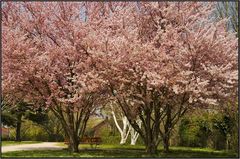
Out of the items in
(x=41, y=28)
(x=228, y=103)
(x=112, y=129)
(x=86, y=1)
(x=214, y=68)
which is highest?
(x=86, y=1)

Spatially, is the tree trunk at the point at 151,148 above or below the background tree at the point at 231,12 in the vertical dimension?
below

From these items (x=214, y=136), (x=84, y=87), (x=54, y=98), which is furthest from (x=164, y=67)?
(x=214, y=136)

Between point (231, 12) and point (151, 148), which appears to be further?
point (151, 148)

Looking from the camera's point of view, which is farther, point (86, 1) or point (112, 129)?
point (112, 129)

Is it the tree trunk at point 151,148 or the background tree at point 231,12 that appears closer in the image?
the background tree at point 231,12

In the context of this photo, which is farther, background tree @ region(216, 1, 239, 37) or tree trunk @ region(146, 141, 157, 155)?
tree trunk @ region(146, 141, 157, 155)

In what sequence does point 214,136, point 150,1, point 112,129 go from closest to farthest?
point 150,1 → point 214,136 → point 112,129

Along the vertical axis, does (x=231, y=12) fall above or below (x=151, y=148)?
above

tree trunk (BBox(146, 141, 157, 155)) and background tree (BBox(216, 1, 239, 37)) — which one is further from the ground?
background tree (BBox(216, 1, 239, 37))

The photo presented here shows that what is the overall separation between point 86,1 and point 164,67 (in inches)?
229

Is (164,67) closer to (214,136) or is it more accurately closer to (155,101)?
(155,101)

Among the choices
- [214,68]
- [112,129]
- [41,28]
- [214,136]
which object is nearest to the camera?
[214,68]

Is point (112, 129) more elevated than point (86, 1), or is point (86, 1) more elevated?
point (86, 1)

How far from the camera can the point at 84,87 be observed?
47.1 feet
